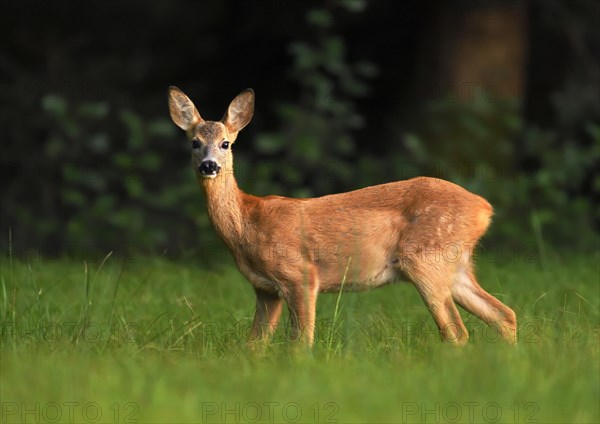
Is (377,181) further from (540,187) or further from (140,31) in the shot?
(140,31)

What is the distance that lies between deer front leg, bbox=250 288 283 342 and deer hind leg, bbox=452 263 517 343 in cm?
95

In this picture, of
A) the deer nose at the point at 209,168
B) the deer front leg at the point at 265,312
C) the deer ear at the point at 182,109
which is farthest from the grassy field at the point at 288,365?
the deer ear at the point at 182,109

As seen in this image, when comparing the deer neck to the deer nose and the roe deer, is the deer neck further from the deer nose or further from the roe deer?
the deer nose

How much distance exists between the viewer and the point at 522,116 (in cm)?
1155

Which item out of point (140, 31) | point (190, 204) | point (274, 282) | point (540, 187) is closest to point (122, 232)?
point (190, 204)

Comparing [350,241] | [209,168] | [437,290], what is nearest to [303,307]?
[350,241]

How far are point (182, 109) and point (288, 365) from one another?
2.21m

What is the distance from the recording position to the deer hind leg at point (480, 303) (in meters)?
6.13

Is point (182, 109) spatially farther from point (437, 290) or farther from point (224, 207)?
point (437, 290)

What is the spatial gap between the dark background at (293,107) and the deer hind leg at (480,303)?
160 inches

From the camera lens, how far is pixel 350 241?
20.5 feet

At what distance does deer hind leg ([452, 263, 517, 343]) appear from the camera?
6133mm

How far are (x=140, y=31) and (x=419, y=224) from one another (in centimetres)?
697

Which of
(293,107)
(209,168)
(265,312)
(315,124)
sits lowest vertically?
(265,312)
